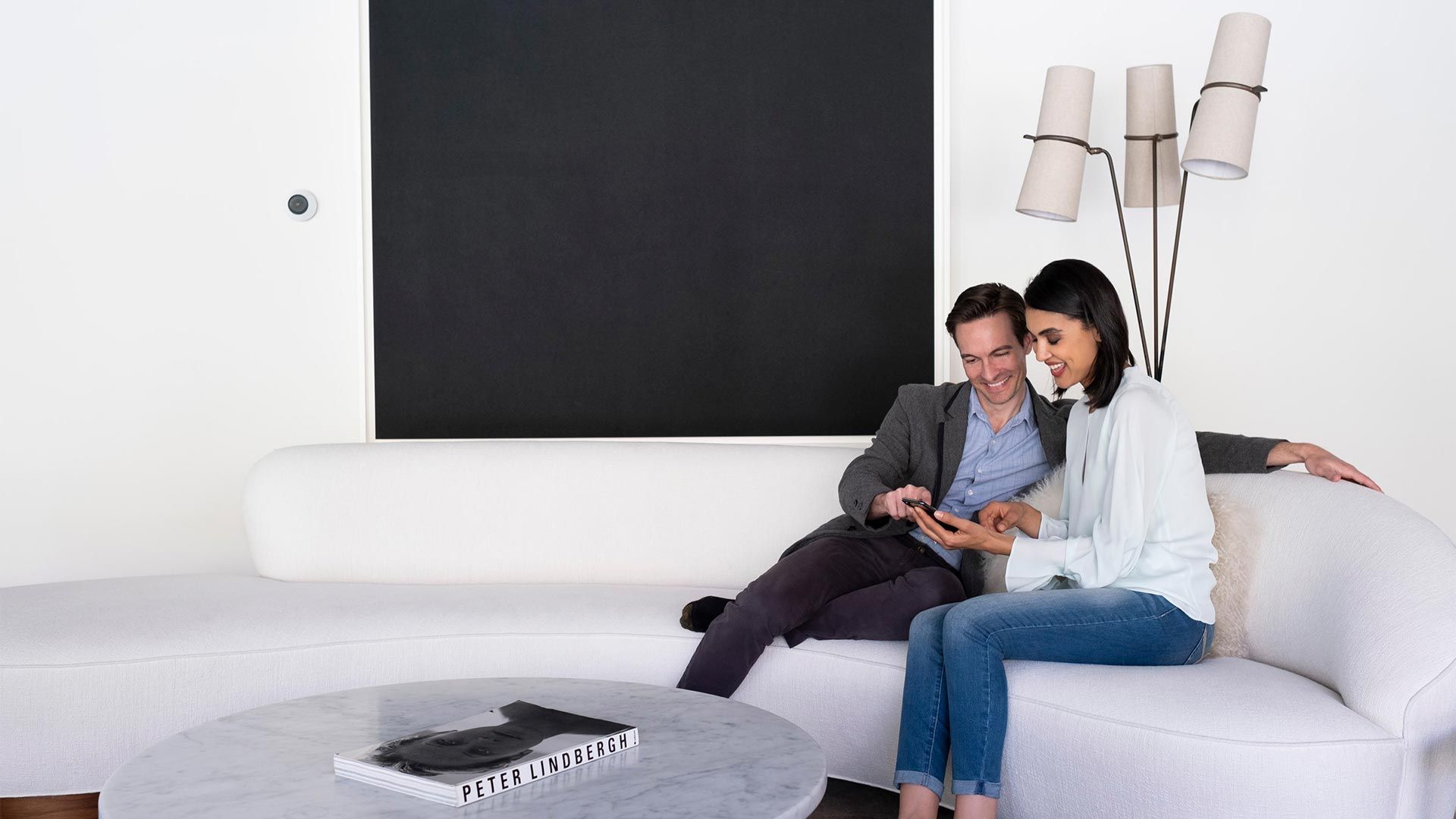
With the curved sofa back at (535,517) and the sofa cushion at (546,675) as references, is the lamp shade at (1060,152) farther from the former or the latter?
the sofa cushion at (546,675)

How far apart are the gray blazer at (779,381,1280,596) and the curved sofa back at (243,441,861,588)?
298 millimetres

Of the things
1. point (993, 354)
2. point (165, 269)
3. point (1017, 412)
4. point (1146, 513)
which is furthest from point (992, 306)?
point (165, 269)

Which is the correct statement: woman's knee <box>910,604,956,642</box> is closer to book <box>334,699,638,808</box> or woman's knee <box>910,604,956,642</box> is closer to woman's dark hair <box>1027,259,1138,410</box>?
woman's dark hair <box>1027,259,1138,410</box>

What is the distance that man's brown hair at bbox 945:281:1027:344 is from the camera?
8.18 ft

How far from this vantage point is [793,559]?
2494 millimetres

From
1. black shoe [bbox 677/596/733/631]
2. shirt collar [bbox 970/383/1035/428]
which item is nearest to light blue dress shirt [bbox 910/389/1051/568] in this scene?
shirt collar [bbox 970/383/1035/428]

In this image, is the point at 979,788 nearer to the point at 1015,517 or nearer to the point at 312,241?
the point at 1015,517

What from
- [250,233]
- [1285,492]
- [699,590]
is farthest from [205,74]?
[1285,492]

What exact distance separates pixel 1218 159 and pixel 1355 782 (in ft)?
5.55

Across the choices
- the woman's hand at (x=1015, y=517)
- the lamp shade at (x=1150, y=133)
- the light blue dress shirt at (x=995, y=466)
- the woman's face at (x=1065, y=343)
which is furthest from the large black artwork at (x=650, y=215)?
the woman's face at (x=1065, y=343)

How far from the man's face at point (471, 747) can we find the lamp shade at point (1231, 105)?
2.30m

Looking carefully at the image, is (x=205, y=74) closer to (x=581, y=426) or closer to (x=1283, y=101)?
(x=581, y=426)

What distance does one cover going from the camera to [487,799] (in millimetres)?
1376

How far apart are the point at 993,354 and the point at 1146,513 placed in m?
0.58
